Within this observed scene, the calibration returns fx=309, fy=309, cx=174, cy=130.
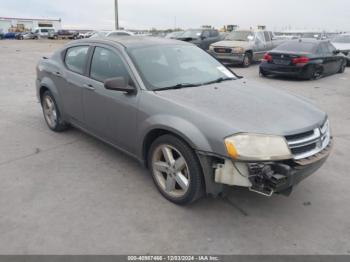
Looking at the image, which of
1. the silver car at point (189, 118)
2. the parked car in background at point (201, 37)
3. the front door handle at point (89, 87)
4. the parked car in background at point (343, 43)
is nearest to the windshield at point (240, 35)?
the parked car in background at point (201, 37)

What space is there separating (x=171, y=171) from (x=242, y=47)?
12.3 metres

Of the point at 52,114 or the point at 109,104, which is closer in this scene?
the point at 109,104

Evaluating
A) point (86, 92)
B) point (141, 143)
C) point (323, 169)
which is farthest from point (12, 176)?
point (323, 169)

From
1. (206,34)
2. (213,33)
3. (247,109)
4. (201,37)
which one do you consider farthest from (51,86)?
(213,33)

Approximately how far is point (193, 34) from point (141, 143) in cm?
1697

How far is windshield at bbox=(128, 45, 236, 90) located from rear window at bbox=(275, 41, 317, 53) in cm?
807

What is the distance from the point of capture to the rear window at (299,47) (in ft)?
36.9

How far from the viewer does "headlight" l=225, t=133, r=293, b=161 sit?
2.62 metres

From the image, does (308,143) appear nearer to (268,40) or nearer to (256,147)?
(256,147)

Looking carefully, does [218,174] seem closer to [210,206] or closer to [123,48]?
[210,206]

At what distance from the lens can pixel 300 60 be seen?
10.8 meters

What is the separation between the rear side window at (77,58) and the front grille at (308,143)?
2962 mm

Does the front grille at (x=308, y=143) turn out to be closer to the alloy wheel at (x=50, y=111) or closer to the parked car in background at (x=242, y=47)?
the alloy wheel at (x=50, y=111)

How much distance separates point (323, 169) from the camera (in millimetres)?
4125
